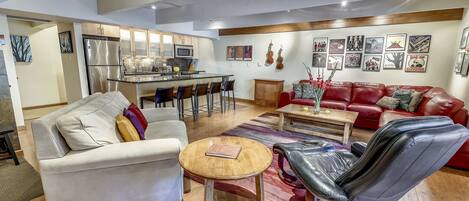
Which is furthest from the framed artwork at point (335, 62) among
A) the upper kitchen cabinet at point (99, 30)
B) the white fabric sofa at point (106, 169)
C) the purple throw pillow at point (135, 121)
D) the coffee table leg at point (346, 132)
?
the upper kitchen cabinet at point (99, 30)

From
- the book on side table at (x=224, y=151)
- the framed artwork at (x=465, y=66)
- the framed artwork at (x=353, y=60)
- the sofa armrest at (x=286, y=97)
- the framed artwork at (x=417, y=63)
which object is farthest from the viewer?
the framed artwork at (x=353, y=60)

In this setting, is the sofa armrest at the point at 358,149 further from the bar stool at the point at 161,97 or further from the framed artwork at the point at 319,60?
the framed artwork at the point at 319,60

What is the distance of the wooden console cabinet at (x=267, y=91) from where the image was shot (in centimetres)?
592

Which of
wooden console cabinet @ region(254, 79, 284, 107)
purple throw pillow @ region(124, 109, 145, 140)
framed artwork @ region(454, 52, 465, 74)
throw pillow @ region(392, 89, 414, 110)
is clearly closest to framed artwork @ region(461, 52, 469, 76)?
framed artwork @ region(454, 52, 465, 74)

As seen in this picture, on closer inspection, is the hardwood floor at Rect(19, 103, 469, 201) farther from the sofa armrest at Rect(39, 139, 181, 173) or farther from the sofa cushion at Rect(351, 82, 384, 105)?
the sofa cushion at Rect(351, 82, 384, 105)

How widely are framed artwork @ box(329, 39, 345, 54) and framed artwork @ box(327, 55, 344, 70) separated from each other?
11 cm

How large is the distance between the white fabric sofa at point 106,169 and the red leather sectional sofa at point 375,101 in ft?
10.1

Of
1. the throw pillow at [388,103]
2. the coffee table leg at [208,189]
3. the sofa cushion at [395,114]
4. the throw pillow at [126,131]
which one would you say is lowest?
the coffee table leg at [208,189]

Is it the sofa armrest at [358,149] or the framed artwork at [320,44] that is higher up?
the framed artwork at [320,44]

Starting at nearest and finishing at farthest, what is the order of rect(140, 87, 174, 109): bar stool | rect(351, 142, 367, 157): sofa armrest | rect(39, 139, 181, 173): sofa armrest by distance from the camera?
rect(39, 139, 181, 173): sofa armrest, rect(351, 142, 367, 157): sofa armrest, rect(140, 87, 174, 109): bar stool

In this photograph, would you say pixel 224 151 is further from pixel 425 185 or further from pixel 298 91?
pixel 298 91

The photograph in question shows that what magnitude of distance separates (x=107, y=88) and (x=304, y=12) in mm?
4622

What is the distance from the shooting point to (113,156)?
158 centimetres

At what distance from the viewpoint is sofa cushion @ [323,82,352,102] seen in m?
4.69
